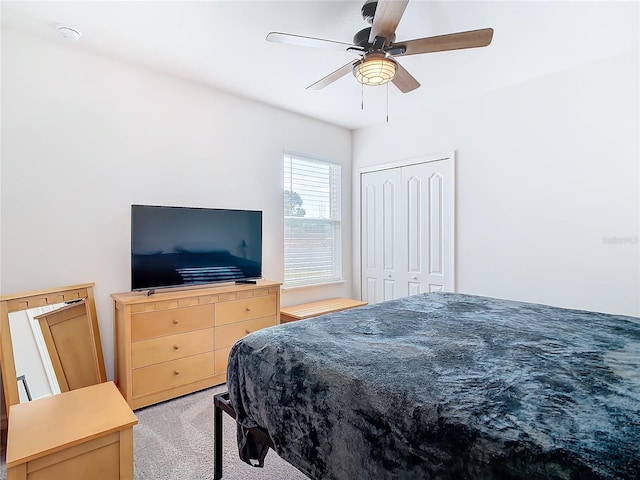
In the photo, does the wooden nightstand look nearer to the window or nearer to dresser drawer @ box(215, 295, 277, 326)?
the window

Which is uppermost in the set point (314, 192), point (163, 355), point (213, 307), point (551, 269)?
point (314, 192)

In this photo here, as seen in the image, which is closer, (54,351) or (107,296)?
(54,351)

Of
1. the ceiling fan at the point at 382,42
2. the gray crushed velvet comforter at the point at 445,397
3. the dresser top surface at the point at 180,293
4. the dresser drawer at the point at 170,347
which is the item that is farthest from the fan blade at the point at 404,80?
the dresser drawer at the point at 170,347

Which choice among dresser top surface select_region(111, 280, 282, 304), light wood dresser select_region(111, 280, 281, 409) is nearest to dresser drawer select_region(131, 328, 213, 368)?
light wood dresser select_region(111, 280, 281, 409)

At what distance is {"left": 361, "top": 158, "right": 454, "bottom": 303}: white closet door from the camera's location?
3.89m

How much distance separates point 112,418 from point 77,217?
1.65m

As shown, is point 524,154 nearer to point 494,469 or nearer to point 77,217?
point 494,469

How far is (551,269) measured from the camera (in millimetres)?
3145

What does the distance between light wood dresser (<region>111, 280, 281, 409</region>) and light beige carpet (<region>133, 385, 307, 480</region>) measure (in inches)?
7.2

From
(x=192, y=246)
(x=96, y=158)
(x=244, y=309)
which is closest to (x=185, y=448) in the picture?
(x=244, y=309)

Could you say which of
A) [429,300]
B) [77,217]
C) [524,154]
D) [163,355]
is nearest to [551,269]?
[524,154]

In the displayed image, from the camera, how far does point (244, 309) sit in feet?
10.3

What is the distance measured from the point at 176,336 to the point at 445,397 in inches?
91.2

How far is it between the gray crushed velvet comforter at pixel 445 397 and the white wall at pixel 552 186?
3.86ft
